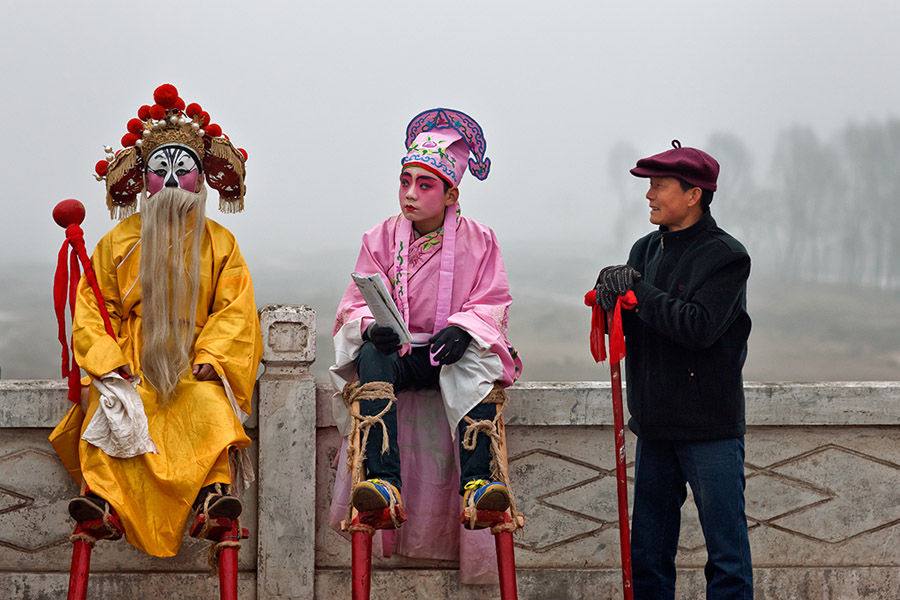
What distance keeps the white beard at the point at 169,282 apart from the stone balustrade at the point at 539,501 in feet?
1.34

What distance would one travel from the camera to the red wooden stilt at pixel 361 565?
3.20m

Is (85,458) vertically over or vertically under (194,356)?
under

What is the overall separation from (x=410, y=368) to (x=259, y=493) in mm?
936

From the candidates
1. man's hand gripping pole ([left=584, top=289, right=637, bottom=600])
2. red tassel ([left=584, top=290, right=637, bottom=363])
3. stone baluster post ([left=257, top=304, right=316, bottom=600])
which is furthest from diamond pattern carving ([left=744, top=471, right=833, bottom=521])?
stone baluster post ([left=257, top=304, right=316, bottom=600])

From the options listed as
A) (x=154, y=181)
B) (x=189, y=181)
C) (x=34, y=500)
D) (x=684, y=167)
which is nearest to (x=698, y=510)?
(x=684, y=167)

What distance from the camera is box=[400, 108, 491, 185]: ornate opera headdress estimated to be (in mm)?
3543

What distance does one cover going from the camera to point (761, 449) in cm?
408

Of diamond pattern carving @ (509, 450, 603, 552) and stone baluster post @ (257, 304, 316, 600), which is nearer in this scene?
stone baluster post @ (257, 304, 316, 600)

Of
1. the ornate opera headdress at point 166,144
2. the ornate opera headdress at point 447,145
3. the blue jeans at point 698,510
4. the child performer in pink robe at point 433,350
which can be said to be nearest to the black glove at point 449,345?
the child performer in pink robe at point 433,350

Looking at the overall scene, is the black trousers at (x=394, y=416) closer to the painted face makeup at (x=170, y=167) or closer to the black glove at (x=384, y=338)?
the black glove at (x=384, y=338)

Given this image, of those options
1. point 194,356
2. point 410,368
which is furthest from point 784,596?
point 194,356

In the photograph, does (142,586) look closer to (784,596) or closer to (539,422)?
(539,422)

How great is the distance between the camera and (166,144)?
11.9 feet

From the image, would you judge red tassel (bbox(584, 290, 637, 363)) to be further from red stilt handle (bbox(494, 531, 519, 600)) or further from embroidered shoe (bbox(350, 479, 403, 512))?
embroidered shoe (bbox(350, 479, 403, 512))
